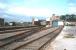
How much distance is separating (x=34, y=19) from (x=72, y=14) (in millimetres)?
15103

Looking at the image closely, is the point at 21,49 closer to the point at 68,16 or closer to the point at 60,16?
the point at 68,16

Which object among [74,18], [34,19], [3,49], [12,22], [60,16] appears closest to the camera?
[3,49]

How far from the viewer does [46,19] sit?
74.1 metres

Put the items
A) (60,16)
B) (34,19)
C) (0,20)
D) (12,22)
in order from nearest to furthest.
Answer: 1. (0,20)
2. (12,22)
3. (34,19)
4. (60,16)

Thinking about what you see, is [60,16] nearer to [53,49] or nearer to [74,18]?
[74,18]

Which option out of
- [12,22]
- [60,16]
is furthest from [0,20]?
[60,16]

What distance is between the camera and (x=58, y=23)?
6831cm

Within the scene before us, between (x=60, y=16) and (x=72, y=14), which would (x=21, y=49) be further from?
(x=60, y=16)

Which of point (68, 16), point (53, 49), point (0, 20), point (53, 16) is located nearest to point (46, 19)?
point (53, 16)

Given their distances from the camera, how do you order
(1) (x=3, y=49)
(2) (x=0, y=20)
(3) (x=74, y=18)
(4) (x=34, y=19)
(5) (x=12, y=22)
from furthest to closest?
(3) (x=74, y=18)
(4) (x=34, y=19)
(5) (x=12, y=22)
(2) (x=0, y=20)
(1) (x=3, y=49)

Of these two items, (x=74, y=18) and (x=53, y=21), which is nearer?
(x=53, y=21)

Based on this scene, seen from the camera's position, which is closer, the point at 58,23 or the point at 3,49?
the point at 3,49

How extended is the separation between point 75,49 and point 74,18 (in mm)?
56639

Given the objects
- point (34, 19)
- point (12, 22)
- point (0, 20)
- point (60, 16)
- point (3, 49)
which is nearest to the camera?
point (3, 49)
